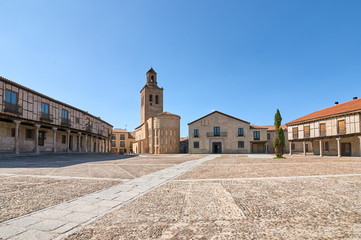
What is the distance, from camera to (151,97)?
5375cm

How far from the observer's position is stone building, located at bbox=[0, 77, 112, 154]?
1964 cm

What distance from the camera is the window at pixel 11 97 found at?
19.5 meters

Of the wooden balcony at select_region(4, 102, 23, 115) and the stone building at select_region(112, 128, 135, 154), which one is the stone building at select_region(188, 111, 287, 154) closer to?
the wooden balcony at select_region(4, 102, 23, 115)

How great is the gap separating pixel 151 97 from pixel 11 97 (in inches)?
1380

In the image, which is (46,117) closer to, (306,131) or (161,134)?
(161,134)

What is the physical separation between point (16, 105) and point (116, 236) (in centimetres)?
2343

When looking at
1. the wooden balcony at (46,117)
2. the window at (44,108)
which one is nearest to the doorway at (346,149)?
the wooden balcony at (46,117)

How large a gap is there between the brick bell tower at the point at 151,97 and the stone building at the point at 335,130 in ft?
105

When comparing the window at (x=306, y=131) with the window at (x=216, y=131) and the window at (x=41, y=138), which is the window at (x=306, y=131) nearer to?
the window at (x=216, y=131)

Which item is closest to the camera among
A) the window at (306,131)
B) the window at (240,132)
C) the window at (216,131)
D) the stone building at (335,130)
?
the stone building at (335,130)

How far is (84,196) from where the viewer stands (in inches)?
203

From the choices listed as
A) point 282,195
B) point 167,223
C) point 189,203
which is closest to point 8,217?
point 167,223

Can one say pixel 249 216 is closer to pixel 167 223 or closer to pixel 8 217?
pixel 167 223

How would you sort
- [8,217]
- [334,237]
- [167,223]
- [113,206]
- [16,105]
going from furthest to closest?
[16,105]
[113,206]
[8,217]
[167,223]
[334,237]
